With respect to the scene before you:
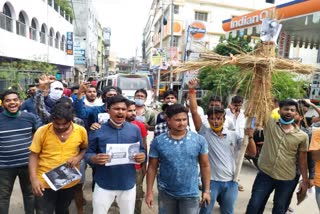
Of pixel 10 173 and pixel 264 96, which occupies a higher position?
pixel 264 96

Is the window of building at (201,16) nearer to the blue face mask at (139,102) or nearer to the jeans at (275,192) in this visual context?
the blue face mask at (139,102)

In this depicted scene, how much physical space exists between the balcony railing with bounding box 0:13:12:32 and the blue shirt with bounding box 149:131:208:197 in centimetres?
1251

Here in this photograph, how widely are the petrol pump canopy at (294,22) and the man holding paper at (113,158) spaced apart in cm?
724

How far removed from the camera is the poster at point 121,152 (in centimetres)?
250

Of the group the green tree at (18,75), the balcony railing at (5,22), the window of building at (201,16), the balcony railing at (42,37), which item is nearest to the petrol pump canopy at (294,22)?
the green tree at (18,75)

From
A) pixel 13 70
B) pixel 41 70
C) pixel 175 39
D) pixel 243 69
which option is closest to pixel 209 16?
pixel 175 39

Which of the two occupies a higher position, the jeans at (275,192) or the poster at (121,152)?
the poster at (121,152)

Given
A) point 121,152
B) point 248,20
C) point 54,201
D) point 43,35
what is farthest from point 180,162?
point 43,35

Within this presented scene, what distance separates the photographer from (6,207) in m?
3.01

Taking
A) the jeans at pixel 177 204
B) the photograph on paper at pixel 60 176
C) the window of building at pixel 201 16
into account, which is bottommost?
the jeans at pixel 177 204

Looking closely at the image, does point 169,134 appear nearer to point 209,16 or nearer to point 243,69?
point 243,69

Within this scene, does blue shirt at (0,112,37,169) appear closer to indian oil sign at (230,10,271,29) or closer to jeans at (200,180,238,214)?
jeans at (200,180,238,214)

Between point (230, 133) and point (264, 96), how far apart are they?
500 millimetres

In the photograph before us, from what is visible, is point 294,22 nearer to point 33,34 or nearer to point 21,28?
point 21,28
